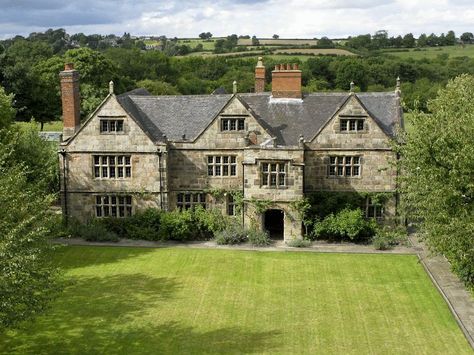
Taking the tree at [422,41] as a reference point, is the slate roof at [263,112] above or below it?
below

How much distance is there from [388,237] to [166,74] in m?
92.9

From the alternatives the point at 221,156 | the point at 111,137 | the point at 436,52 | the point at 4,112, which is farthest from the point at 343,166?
the point at 436,52

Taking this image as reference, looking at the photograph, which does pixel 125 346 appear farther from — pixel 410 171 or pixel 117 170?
pixel 117 170

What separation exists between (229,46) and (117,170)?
149m

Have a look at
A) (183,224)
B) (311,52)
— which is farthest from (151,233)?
(311,52)

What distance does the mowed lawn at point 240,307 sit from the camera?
79.0 ft

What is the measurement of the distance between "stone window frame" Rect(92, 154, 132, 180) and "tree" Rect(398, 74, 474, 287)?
752 inches

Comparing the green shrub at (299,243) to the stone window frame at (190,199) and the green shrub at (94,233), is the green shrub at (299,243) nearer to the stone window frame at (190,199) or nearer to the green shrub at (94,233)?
the stone window frame at (190,199)

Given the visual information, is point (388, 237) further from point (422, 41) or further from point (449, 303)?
point (422, 41)

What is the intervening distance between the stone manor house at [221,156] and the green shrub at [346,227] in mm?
1568

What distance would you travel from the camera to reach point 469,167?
2544 cm

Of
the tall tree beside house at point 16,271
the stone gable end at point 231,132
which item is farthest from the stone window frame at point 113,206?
the tall tree beside house at point 16,271

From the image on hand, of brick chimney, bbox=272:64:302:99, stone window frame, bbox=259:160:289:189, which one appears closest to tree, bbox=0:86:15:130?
stone window frame, bbox=259:160:289:189

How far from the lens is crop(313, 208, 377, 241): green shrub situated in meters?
38.1
